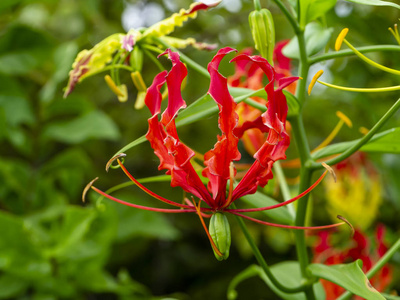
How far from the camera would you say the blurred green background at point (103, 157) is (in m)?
1.31

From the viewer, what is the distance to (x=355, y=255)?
3.64 ft

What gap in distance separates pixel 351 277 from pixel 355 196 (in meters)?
1.00

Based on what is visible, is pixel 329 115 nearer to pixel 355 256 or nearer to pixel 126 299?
pixel 355 256

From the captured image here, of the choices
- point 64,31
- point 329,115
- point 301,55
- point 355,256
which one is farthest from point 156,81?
point 64,31

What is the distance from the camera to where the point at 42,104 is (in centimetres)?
157

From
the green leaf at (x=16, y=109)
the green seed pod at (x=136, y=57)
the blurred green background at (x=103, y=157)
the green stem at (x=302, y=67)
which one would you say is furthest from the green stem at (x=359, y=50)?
the green leaf at (x=16, y=109)

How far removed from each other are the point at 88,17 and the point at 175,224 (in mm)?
871

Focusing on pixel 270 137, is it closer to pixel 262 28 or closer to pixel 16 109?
pixel 262 28

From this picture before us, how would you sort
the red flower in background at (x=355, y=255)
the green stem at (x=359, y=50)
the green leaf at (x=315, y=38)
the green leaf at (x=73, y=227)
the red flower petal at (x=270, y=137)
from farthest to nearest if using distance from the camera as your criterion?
the green leaf at (x=73, y=227), the red flower in background at (x=355, y=255), the green leaf at (x=315, y=38), the green stem at (x=359, y=50), the red flower petal at (x=270, y=137)

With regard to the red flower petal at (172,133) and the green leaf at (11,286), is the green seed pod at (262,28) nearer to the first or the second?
the red flower petal at (172,133)

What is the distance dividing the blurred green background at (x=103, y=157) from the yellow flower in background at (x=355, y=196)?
0.29 ft

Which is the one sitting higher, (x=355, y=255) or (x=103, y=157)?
(x=355, y=255)

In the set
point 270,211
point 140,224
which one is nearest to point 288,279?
point 270,211

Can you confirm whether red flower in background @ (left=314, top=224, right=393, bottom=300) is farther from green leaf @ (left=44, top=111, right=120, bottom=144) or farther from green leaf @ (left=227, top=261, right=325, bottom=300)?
green leaf @ (left=44, top=111, right=120, bottom=144)
